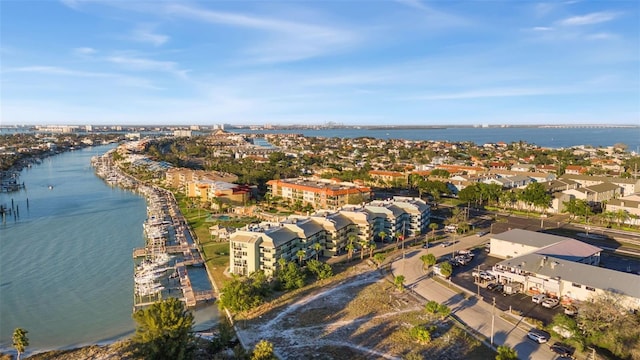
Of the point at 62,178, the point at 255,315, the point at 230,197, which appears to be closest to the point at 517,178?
the point at 230,197

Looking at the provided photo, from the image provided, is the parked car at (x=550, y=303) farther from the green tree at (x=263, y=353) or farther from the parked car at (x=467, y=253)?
the green tree at (x=263, y=353)

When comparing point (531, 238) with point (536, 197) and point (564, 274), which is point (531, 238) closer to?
point (564, 274)

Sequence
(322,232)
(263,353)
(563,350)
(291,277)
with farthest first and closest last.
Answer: (322,232)
(291,277)
(563,350)
(263,353)

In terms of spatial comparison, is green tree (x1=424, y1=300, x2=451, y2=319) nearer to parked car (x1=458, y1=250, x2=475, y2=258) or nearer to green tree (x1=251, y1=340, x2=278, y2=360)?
green tree (x1=251, y1=340, x2=278, y2=360)

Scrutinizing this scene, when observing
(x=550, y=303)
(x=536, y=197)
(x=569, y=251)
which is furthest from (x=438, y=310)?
(x=536, y=197)

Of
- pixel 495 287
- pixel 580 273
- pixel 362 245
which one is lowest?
pixel 495 287

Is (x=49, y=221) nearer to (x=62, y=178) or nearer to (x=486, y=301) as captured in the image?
(x=62, y=178)

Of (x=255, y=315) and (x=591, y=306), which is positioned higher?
(x=591, y=306)

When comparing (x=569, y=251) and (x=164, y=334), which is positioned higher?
(x=569, y=251)

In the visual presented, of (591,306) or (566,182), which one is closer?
(591,306)
